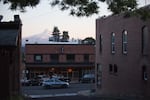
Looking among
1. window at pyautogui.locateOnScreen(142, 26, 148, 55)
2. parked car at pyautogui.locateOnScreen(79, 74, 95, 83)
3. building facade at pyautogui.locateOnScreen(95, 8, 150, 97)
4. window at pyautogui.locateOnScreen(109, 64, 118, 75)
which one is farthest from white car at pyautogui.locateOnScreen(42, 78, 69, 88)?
window at pyautogui.locateOnScreen(142, 26, 148, 55)

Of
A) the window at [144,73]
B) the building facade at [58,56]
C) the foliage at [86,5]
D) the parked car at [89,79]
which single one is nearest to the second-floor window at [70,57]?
the building facade at [58,56]

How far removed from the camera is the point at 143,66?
41594mm

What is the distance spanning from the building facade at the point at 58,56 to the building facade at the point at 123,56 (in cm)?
3328

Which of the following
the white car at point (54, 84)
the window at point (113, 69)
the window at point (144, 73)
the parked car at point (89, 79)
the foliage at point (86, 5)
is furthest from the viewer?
the parked car at point (89, 79)

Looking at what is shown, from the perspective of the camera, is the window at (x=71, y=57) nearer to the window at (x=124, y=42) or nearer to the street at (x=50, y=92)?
the street at (x=50, y=92)

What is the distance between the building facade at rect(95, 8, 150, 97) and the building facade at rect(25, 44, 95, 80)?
3328 centimetres

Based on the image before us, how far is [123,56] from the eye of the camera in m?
46.5

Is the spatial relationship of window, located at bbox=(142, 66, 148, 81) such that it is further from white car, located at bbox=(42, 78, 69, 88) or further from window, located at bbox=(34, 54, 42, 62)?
window, located at bbox=(34, 54, 42, 62)

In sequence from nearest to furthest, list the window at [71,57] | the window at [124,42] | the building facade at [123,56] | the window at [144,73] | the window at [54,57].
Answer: the building facade at [123,56], the window at [144,73], the window at [124,42], the window at [54,57], the window at [71,57]

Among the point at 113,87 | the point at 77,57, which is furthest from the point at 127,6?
the point at 77,57

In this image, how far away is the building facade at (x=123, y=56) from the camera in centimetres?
4131

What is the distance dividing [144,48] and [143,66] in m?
1.69

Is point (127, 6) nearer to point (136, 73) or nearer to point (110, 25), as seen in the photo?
point (136, 73)

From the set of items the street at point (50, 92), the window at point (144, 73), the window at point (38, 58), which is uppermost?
the window at point (38, 58)
